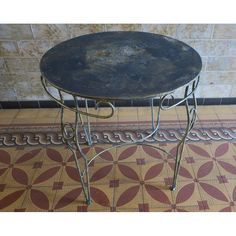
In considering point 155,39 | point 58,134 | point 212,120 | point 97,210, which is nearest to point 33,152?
point 58,134

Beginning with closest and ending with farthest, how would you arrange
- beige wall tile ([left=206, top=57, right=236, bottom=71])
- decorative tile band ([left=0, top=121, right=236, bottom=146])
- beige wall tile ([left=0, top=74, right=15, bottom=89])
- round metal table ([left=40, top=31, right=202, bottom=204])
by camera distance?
round metal table ([left=40, top=31, right=202, bottom=204]) < decorative tile band ([left=0, top=121, right=236, bottom=146]) < beige wall tile ([left=206, top=57, right=236, bottom=71]) < beige wall tile ([left=0, top=74, right=15, bottom=89])

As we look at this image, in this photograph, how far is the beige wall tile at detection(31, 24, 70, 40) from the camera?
2.07m

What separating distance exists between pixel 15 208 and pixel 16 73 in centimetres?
120

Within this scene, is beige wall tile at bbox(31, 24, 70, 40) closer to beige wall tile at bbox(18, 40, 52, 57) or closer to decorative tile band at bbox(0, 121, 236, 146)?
beige wall tile at bbox(18, 40, 52, 57)

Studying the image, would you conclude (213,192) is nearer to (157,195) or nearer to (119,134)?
(157,195)

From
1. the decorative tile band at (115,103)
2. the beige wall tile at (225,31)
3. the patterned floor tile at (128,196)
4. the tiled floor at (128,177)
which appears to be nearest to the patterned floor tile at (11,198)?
the tiled floor at (128,177)

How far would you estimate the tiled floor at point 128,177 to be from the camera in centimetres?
157

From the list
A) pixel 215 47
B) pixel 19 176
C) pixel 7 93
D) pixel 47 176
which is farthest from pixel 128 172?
pixel 7 93

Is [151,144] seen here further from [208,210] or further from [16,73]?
[16,73]

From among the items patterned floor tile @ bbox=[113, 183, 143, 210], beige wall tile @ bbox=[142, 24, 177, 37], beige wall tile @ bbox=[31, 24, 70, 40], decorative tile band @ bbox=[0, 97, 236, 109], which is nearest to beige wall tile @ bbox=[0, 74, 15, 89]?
decorative tile band @ bbox=[0, 97, 236, 109]

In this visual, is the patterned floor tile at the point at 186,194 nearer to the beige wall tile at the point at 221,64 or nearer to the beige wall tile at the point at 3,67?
the beige wall tile at the point at 221,64

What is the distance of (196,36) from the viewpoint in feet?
6.90

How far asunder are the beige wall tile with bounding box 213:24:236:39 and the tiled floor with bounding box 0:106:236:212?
0.68 m

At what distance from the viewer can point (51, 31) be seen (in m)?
2.09
